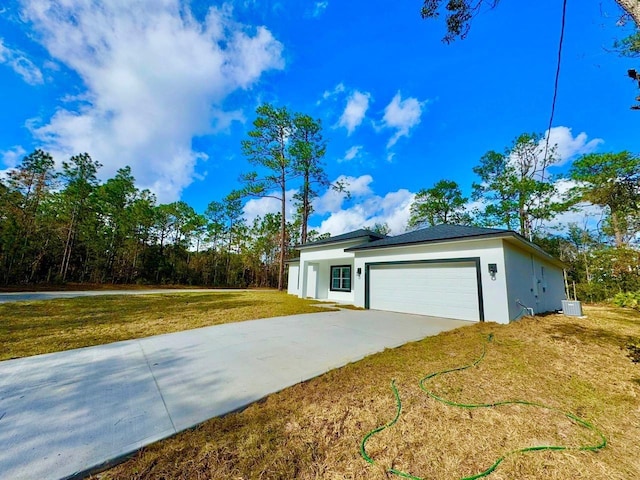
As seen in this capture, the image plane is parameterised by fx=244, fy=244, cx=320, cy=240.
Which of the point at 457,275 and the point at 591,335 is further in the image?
the point at 457,275

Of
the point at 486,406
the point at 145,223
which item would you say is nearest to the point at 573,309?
the point at 486,406

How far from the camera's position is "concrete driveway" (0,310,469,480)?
182 centimetres

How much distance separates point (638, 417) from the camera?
2289 mm

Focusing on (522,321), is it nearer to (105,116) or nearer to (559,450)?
(559,450)

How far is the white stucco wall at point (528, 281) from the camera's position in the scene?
285 inches

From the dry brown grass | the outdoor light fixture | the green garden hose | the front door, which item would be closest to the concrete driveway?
the dry brown grass

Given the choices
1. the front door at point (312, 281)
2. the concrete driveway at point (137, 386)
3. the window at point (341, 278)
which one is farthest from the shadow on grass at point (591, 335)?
the front door at point (312, 281)

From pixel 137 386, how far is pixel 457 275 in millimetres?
8234

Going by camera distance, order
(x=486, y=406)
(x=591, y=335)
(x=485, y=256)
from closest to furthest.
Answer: (x=486, y=406), (x=591, y=335), (x=485, y=256)

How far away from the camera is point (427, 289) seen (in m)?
8.39

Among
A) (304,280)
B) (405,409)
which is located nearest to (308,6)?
(405,409)

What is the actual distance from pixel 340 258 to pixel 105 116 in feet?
Result: 37.1

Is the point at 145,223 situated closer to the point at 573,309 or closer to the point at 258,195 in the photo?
the point at 258,195

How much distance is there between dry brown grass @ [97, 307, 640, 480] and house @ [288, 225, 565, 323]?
359 cm
